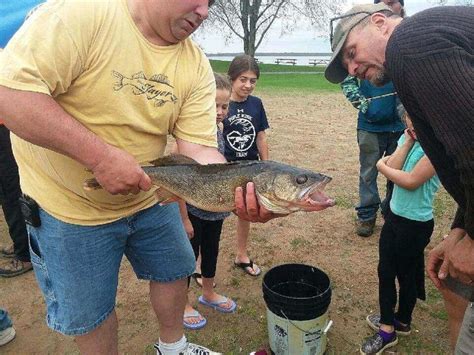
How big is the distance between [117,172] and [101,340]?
113 cm

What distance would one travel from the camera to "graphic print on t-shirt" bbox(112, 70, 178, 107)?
2.41 meters

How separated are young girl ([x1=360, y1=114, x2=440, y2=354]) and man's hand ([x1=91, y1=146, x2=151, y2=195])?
211cm

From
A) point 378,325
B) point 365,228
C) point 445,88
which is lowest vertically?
point 365,228

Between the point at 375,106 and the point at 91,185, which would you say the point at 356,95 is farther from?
the point at 91,185

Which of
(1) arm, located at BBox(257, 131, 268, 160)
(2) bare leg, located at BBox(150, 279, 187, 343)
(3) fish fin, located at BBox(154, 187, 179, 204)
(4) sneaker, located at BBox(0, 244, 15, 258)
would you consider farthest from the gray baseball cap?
(4) sneaker, located at BBox(0, 244, 15, 258)

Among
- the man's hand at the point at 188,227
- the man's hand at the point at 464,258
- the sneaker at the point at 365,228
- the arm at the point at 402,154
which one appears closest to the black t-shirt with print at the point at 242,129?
the man's hand at the point at 188,227

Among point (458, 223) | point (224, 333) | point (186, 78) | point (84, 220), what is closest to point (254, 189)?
point (186, 78)

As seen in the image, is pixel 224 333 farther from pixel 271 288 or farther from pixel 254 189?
pixel 254 189

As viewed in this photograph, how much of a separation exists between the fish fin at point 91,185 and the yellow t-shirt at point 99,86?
7 cm

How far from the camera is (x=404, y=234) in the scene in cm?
340

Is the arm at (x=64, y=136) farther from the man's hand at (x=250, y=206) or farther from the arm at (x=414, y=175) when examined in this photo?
the arm at (x=414, y=175)

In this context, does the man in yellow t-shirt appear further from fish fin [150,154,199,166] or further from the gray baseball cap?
the gray baseball cap

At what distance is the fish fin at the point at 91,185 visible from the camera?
2422mm

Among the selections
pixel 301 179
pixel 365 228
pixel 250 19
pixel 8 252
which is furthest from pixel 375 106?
pixel 250 19
